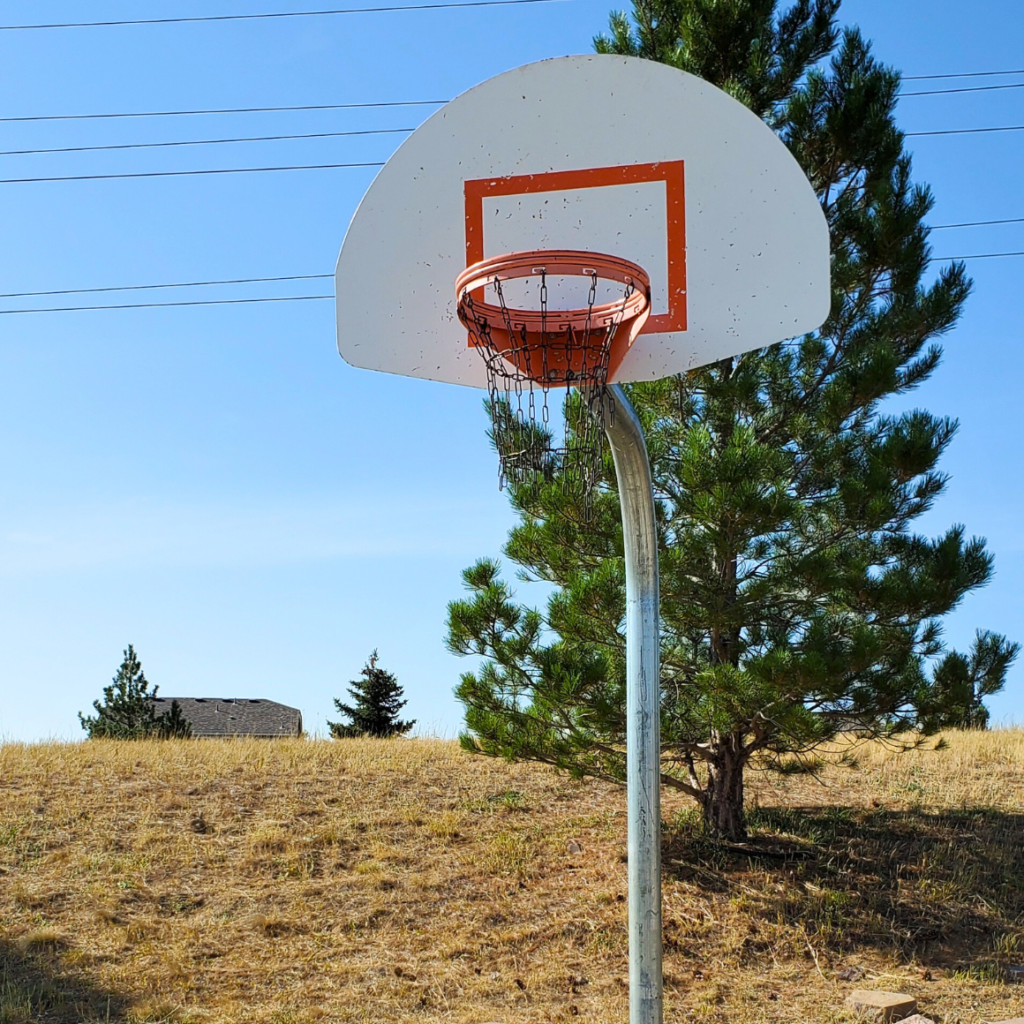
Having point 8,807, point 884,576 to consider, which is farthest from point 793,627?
point 8,807

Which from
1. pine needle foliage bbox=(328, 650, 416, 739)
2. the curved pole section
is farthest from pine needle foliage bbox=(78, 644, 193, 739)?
the curved pole section

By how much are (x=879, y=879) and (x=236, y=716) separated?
78.7ft

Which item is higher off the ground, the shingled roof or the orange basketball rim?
the orange basketball rim

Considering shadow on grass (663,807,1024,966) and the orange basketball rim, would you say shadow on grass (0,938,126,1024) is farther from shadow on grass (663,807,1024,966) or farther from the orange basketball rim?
the orange basketball rim

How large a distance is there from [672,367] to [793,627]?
131 inches

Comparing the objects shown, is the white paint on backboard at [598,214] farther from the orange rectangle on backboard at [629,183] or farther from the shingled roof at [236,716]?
the shingled roof at [236,716]

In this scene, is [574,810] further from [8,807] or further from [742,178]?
[742,178]

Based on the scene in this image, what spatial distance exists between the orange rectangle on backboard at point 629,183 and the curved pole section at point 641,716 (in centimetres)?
47

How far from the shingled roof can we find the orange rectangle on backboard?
2378 centimetres

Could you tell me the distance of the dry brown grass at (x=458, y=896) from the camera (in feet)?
20.6

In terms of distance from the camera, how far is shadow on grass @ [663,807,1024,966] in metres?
6.99

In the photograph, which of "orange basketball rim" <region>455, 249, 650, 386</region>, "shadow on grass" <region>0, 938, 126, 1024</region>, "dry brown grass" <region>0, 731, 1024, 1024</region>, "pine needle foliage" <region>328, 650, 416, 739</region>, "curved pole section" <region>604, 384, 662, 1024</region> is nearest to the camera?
"orange basketball rim" <region>455, 249, 650, 386</region>

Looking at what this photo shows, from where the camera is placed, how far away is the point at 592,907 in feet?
24.0

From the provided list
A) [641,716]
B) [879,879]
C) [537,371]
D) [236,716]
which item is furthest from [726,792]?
[236,716]
